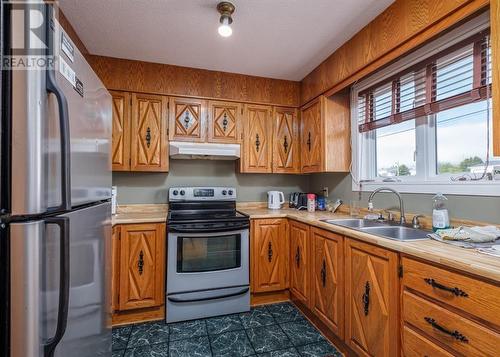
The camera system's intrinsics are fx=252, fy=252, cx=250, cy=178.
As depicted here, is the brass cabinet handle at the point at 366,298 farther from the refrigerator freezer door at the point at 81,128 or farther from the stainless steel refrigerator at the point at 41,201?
the refrigerator freezer door at the point at 81,128

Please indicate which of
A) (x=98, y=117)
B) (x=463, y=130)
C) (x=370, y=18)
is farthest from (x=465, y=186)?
(x=98, y=117)

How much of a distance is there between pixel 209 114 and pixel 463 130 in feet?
7.18

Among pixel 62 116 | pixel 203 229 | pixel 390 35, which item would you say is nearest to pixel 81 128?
pixel 62 116

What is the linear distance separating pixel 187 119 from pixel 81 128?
5.74ft

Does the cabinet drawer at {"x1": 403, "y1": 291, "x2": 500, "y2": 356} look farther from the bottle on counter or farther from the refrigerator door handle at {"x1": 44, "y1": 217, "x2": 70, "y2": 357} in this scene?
the bottle on counter

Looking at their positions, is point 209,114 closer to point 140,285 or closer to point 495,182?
point 140,285

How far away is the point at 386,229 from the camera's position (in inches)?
75.6

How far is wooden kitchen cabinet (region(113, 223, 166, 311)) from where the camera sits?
2172 millimetres

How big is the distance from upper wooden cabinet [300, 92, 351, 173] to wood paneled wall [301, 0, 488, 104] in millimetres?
166

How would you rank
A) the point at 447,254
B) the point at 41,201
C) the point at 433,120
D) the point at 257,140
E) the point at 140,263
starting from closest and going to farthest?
1. the point at 41,201
2. the point at 447,254
3. the point at 433,120
4. the point at 140,263
5. the point at 257,140

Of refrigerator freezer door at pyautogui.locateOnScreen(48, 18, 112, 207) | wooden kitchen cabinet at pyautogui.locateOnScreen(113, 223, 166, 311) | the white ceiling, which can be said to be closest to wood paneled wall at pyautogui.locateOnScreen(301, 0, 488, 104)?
the white ceiling

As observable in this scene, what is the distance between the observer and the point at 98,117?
1205 millimetres

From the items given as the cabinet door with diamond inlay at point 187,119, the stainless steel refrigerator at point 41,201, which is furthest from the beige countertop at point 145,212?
the stainless steel refrigerator at point 41,201

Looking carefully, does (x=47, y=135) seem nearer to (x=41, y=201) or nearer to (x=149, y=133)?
(x=41, y=201)
